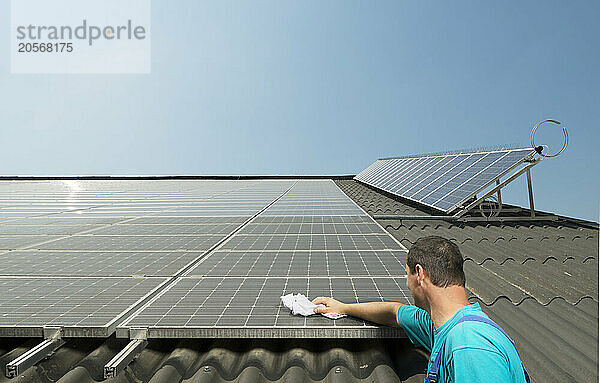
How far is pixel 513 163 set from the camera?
10227 millimetres

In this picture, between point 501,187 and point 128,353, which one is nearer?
point 128,353

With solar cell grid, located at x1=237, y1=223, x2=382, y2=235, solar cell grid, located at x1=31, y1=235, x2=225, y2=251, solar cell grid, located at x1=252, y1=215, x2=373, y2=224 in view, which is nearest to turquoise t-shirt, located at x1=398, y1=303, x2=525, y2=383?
solar cell grid, located at x1=31, y1=235, x2=225, y2=251

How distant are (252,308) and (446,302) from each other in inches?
72.1

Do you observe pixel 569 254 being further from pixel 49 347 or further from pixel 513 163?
pixel 49 347

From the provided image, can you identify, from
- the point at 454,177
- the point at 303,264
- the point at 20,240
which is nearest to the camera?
the point at 303,264

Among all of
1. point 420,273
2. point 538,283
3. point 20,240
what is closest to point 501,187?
point 538,283

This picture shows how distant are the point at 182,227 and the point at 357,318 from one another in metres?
6.02

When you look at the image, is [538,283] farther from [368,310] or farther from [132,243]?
[132,243]

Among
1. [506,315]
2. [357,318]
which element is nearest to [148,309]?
[357,318]

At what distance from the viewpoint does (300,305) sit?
11.9 ft

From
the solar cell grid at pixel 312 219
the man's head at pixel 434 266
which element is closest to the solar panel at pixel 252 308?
the man's head at pixel 434 266

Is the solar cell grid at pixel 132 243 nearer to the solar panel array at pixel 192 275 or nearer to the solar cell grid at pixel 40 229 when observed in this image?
the solar panel array at pixel 192 275

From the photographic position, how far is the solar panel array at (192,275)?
3.48 metres

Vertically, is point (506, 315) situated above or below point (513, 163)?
below
